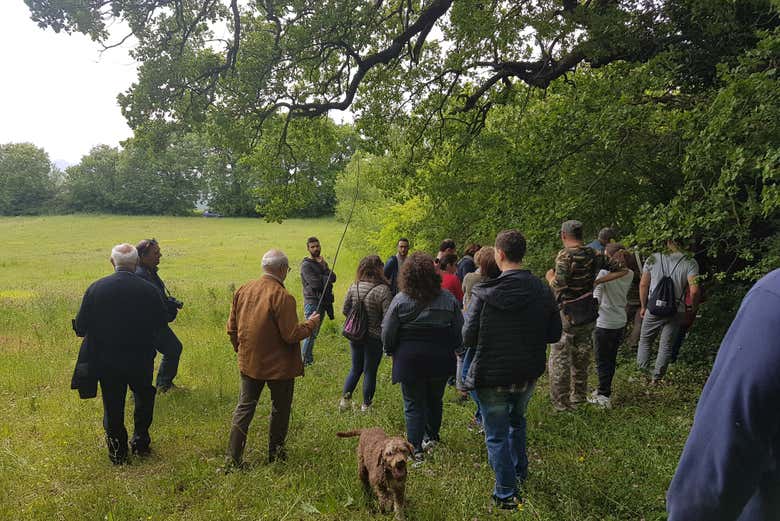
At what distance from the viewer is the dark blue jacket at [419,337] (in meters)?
4.38

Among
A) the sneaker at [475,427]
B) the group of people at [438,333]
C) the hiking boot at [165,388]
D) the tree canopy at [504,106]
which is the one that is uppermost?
the tree canopy at [504,106]

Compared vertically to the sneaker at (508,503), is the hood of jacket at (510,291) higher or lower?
higher

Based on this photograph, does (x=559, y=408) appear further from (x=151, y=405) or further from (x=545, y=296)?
(x=151, y=405)

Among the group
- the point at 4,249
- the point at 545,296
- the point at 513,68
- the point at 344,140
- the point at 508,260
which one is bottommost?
the point at 4,249

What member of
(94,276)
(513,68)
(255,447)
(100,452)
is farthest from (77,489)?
(94,276)

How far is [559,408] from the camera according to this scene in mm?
5777

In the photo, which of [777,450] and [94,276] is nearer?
[777,450]

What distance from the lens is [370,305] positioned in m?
5.74

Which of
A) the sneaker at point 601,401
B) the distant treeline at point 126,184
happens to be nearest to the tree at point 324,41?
the sneaker at point 601,401

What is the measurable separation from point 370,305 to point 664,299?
12.4ft

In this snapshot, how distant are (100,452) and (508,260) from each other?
14.5 ft

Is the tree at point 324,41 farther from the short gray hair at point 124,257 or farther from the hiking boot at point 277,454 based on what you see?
the hiking boot at point 277,454

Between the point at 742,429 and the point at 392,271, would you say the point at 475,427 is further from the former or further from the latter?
the point at 742,429

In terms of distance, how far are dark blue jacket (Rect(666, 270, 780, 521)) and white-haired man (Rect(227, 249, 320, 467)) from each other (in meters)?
3.63
